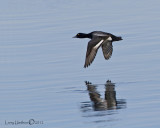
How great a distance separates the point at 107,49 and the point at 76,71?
1629 millimetres

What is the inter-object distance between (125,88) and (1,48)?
481 cm

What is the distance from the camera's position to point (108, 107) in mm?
9852

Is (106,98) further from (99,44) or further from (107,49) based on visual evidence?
(107,49)

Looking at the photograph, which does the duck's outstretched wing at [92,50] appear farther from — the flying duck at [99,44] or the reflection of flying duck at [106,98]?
the reflection of flying duck at [106,98]

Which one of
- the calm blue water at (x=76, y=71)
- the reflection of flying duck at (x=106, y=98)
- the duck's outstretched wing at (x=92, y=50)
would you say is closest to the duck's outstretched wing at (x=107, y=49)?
the calm blue water at (x=76, y=71)

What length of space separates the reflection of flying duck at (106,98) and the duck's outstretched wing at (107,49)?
7.09ft

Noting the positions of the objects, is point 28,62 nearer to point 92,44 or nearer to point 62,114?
point 92,44

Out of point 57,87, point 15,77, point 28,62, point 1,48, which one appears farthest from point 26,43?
point 57,87

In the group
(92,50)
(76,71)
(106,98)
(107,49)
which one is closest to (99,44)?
(92,50)

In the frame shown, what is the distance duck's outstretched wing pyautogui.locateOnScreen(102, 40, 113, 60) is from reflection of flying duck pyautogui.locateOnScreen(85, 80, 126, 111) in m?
2.16

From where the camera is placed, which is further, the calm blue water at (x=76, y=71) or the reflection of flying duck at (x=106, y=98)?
the reflection of flying duck at (x=106, y=98)

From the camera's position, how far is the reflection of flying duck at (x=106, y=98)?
9.91 meters

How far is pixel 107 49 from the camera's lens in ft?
46.1

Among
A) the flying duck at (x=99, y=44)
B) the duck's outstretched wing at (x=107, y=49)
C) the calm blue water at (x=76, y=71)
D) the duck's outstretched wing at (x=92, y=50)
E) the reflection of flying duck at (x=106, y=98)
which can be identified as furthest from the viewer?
the duck's outstretched wing at (x=107, y=49)
